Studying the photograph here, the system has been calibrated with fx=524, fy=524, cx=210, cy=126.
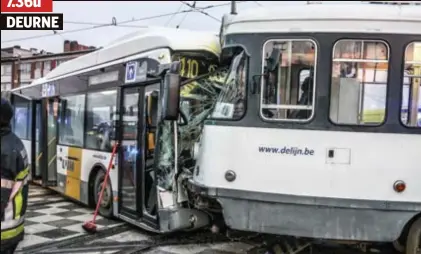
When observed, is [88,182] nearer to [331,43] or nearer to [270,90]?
[270,90]

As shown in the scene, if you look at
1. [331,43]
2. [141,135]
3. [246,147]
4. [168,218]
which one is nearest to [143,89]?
[141,135]

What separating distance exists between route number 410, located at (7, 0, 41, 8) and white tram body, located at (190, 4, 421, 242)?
3451mm

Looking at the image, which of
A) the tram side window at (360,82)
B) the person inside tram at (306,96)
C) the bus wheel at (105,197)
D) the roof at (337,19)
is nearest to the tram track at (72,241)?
the bus wheel at (105,197)

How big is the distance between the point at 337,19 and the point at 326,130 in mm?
1114

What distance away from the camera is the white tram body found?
5.09m

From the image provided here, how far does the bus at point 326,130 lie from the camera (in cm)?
510

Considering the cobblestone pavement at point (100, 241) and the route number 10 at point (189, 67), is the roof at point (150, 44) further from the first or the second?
the cobblestone pavement at point (100, 241)

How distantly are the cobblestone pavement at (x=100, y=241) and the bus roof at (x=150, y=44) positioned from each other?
101 inches

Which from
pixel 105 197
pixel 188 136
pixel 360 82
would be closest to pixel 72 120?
pixel 105 197

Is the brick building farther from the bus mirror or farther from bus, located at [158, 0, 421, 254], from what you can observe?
bus, located at [158, 0, 421, 254]

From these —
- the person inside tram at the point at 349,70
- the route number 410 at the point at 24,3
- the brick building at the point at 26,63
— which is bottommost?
the person inside tram at the point at 349,70

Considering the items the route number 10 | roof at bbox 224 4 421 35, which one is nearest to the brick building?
the route number 10

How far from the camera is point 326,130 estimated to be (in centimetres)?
518

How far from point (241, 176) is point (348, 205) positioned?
43.0 inches
